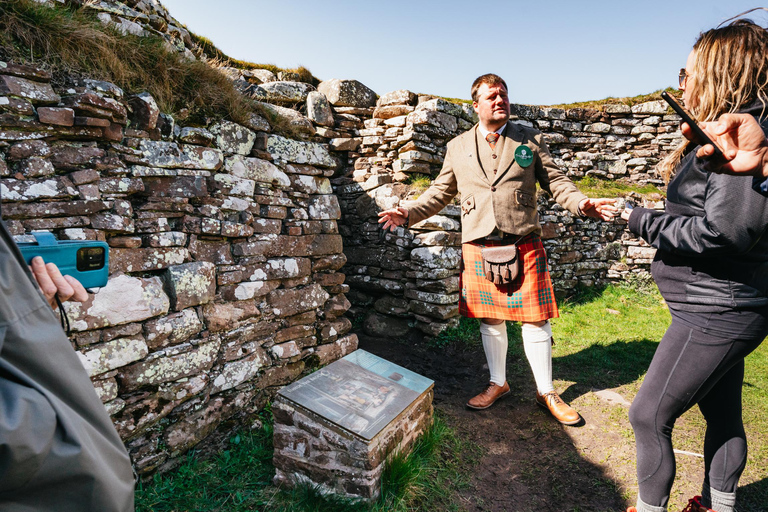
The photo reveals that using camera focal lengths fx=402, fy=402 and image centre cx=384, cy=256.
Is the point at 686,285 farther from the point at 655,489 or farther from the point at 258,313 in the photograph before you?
the point at 258,313

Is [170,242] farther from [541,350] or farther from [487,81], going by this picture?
[541,350]

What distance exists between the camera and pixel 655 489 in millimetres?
1671

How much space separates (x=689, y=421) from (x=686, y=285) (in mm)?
1918

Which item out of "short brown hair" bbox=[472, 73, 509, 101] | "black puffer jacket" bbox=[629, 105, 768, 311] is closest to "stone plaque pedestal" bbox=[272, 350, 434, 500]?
"black puffer jacket" bbox=[629, 105, 768, 311]

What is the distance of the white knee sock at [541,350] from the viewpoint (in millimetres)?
2902

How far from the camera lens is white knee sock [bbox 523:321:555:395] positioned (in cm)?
290

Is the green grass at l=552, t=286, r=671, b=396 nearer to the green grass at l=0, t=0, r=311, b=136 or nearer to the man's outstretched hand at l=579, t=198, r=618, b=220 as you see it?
the man's outstretched hand at l=579, t=198, r=618, b=220

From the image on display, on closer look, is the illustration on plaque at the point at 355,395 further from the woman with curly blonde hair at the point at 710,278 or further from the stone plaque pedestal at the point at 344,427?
the woman with curly blonde hair at the point at 710,278

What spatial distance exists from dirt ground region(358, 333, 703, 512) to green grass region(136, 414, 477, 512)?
0.15 metres

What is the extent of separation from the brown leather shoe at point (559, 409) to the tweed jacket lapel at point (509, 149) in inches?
64.0

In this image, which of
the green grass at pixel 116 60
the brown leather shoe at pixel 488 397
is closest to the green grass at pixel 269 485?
the brown leather shoe at pixel 488 397

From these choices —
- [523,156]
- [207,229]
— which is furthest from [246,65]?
[523,156]

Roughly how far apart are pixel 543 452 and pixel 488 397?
0.56 meters

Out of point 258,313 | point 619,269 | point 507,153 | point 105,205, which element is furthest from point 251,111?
point 619,269
